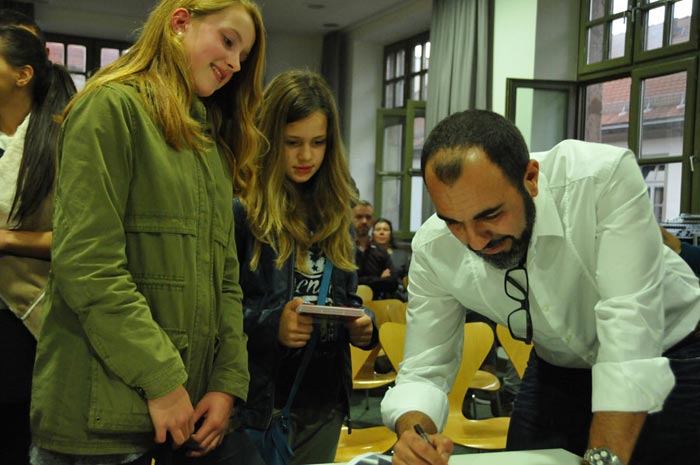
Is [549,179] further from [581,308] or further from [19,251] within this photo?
[19,251]

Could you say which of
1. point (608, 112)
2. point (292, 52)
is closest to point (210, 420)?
point (608, 112)

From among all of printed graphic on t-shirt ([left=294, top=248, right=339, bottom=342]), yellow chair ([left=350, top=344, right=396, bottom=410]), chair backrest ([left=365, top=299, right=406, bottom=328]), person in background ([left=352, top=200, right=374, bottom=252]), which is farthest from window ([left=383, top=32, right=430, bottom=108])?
printed graphic on t-shirt ([left=294, top=248, right=339, bottom=342])

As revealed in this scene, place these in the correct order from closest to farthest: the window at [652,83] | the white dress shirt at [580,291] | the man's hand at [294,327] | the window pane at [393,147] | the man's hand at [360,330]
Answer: the white dress shirt at [580,291] → the man's hand at [294,327] → the man's hand at [360,330] → the window at [652,83] → the window pane at [393,147]

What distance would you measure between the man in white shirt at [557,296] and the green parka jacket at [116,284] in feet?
1.59

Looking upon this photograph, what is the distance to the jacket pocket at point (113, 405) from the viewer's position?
1.15 meters

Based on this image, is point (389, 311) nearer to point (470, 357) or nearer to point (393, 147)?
point (470, 357)

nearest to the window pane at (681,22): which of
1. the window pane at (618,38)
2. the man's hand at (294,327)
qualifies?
the window pane at (618,38)

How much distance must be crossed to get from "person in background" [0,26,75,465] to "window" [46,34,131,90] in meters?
8.02

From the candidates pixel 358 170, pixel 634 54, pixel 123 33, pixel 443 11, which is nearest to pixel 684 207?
pixel 634 54

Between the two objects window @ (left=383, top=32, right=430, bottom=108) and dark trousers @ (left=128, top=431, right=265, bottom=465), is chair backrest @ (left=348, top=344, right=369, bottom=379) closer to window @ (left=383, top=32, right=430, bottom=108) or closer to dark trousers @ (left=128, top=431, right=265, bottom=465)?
dark trousers @ (left=128, top=431, right=265, bottom=465)

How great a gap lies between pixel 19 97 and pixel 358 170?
7618 mm

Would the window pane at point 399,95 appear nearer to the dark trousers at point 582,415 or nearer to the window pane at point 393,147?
the window pane at point 393,147

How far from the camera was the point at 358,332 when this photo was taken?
1756mm

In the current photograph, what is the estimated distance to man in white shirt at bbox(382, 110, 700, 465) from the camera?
4.14 feet
